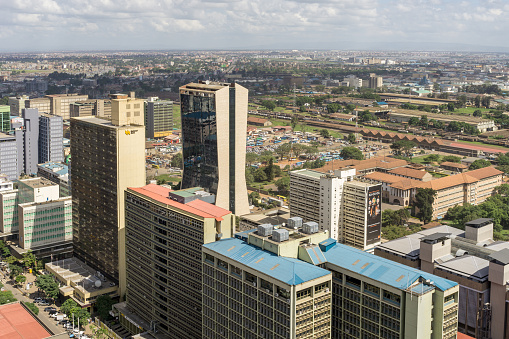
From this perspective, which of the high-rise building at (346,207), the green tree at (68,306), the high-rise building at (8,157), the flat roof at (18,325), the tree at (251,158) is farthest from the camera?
the tree at (251,158)

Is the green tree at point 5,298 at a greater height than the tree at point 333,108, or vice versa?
the tree at point 333,108

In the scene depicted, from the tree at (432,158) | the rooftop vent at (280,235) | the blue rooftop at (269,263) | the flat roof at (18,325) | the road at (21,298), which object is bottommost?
the road at (21,298)

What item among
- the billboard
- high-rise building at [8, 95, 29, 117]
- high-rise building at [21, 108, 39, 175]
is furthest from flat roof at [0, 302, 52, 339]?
high-rise building at [8, 95, 29, 117]

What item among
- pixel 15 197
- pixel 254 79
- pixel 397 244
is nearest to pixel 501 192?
pixel 397 244

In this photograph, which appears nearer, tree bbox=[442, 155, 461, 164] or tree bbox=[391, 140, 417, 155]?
tree bbox=[442, 155, 461, 164]

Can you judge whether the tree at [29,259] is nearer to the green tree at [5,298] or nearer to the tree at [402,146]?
the green tree at [5,298]

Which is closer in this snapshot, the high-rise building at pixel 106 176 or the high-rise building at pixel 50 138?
the high-rise building at pixel 106 176

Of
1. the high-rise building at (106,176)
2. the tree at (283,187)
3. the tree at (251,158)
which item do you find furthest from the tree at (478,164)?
the high-rise building at (106,176)

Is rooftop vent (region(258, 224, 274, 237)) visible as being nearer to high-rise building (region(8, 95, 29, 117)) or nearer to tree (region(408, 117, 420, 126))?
high-rise building (region(8, 95, 29, 117))
